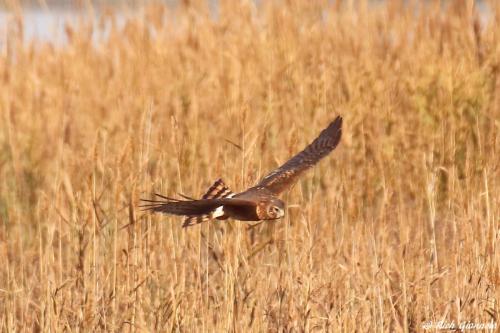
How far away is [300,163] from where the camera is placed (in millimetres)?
4055

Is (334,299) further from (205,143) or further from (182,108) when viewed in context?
(182,108)

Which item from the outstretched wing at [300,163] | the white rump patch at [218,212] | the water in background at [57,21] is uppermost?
the water in background at [57,21]

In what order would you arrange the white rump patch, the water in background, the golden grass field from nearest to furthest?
the white rump patch
the golden grass field
the water in background

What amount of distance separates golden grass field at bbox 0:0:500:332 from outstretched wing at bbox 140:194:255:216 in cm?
38

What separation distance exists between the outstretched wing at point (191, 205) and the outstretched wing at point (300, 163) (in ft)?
1.42

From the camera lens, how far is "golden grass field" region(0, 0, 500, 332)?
12.8 feet

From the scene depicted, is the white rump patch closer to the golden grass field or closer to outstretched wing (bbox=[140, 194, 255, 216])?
outstretched wing (bbox=[140, 194, 255, 216])

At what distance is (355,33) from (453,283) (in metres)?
2.70

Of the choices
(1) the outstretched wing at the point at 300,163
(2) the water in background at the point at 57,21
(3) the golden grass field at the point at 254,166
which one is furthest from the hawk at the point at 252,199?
(2) the water in background at the point at 57,21

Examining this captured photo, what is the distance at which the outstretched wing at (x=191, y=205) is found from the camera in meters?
3.24

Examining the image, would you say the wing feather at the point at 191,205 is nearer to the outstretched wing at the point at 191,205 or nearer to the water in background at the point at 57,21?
the outstretched wing at the point at 191,205

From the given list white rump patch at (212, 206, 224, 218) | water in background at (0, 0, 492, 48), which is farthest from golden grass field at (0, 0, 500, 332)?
white rump patch at (212, 206, 224, 218)

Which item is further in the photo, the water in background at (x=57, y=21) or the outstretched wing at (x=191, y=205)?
the water in background at (x=57, y=21)

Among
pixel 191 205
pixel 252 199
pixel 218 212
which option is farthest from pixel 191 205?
pixel 252 199
